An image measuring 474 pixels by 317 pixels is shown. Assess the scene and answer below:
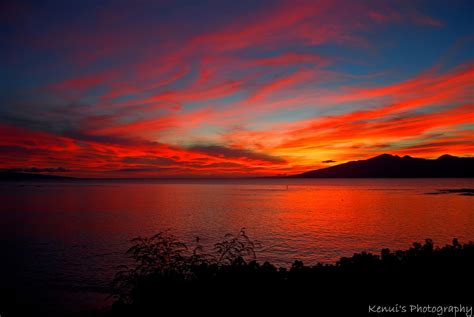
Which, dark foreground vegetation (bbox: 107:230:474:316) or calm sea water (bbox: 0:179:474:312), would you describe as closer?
dark foreground vegetation (bbox: 107:230:474:316)

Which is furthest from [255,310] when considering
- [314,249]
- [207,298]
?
[314,249]

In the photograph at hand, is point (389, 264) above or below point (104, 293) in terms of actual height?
above

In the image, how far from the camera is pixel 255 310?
10484 mm

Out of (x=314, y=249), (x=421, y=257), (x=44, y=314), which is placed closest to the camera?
(x=421, y=257)

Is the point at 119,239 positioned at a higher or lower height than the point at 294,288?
lower

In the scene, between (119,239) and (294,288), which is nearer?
(294,288)

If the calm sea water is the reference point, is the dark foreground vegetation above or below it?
above

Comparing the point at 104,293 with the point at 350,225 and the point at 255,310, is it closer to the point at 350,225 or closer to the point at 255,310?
the point at 255,310

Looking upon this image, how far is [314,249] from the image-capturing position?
30391mm

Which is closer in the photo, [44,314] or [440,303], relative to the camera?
[440,303]

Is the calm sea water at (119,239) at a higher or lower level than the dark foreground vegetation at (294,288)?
lower

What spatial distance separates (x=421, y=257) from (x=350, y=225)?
3276 centimetres

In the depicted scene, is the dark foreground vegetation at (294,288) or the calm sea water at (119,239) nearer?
the dark foreground vegetation at (294,288)

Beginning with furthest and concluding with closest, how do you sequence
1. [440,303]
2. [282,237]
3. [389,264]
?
[282,237] < [389,264] < [440,303]
